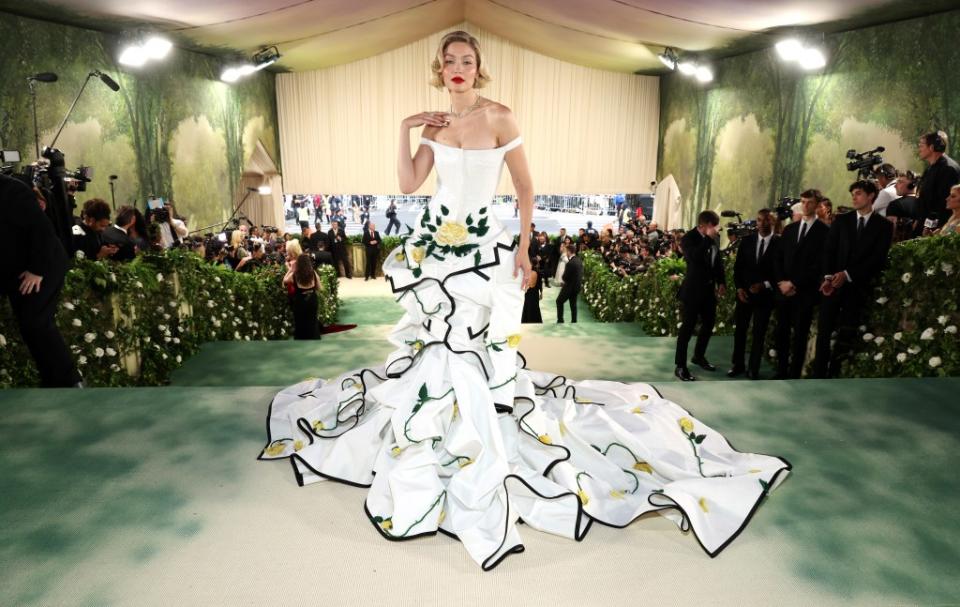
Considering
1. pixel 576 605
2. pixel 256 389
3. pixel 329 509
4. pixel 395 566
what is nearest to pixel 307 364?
pixel 256 389

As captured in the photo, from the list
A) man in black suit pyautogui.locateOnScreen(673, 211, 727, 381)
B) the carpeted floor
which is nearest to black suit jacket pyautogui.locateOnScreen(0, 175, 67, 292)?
the carpeted floor

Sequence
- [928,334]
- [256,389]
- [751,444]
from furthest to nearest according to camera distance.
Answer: [928,334], [256,389], [751,444]

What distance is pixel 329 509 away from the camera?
2131mm

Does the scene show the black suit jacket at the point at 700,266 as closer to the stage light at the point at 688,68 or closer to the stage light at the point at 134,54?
the stage light at the point at 134,54

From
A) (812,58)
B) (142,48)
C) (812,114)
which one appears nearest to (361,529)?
(142,48)

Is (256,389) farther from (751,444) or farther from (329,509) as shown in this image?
(751,444)

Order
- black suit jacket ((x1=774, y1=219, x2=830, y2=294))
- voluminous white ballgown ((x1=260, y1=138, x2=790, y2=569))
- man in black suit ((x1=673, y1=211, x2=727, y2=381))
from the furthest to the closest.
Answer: man in black suit ((x1=673, y1=211, x2=727, y2=381)), black suit jacket ((x1=774, y1=219, x2=830, y2=294)), voluminous white ballgown ((x1=260, y1=138, x2=790, y2=569))

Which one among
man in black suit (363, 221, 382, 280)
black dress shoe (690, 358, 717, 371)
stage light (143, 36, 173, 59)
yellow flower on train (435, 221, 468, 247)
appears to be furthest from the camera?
man in black suit (363, 221, 382, 280)

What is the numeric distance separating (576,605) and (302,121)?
15641 mm

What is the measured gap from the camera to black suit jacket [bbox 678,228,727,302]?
4551mm

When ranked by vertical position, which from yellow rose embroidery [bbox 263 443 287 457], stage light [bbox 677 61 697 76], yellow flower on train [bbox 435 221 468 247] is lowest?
yellow rose embroidery [bbox 263 443 287 457]

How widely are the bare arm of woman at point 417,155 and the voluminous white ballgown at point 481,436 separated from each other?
102 mm

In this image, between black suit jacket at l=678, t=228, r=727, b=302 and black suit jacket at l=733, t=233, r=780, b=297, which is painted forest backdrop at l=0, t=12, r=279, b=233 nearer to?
black suit jacket at l=678, t=228, r=727, b=302

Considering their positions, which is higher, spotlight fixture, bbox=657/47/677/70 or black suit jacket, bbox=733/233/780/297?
spotlight fixture, bbox=657/47/677/70
